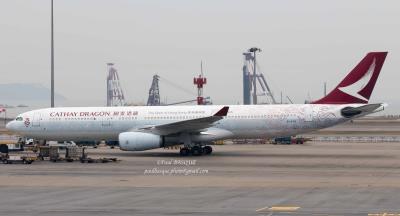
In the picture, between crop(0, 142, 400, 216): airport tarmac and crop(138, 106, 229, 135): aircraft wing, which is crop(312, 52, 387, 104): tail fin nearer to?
crop(0, 142, 400, 216): airport tarmac

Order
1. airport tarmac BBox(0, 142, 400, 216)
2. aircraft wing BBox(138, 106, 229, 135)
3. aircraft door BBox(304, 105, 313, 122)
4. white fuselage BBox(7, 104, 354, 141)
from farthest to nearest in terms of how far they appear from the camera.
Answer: white fuselage BBox(7, 104, 354, 141), aircraft door BBox(304, 105, 313, 122), aircraft wing BBox(138, 106, 229, 135), airport tarmac BBox(0, 142, 400, 216)

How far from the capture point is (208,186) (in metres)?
24.8

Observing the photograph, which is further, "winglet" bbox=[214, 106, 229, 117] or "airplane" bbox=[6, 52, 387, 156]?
"airplane" bbox=[6, 52, 387, 156]

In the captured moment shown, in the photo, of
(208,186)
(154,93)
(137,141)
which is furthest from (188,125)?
(154,93)

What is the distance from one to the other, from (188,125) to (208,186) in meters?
16.5

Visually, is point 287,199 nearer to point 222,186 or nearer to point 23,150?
point 222,186

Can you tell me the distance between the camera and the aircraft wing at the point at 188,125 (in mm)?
Answer: 40562

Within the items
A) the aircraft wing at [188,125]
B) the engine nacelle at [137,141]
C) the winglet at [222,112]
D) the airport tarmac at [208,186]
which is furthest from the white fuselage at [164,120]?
the engine nacelle at [137,141]

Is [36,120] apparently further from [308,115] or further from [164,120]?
[308,115]

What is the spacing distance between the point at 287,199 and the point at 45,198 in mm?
7730

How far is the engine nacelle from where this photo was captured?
40.5 metres

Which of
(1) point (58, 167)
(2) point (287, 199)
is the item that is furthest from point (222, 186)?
(1) point (58, 167)

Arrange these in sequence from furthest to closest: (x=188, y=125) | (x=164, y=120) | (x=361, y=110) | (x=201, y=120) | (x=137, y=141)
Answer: (x=164, y=120) → (x=188, y=125) → (x=361, y=110) → (x=201, y=120) → (x=137, y=141)

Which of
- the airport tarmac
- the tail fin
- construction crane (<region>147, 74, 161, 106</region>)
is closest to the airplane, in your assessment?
the tail fin
